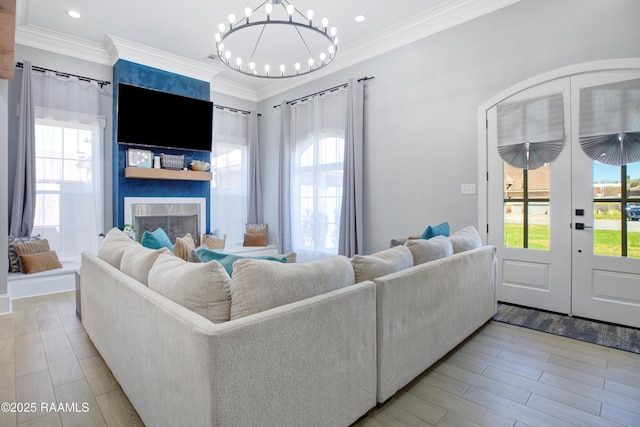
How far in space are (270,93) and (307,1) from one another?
2.74 meters

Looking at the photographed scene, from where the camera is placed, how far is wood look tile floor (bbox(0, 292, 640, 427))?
5.58 feet

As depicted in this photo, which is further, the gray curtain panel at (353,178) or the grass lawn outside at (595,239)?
the gray curtain panel at (353,178)

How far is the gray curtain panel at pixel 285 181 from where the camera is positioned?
5720mm

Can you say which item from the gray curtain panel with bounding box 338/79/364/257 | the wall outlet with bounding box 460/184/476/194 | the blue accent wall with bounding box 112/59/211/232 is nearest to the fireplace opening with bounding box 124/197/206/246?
the blue accent wall with bounding box 112/59/211/232

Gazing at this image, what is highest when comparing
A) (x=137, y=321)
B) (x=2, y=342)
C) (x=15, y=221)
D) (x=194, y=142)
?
(x=194, y=142)

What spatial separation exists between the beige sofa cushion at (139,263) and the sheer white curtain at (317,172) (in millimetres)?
3259

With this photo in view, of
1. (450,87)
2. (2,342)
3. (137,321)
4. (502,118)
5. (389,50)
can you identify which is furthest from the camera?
(389,50)

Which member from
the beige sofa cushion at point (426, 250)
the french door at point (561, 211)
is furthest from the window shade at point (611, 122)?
the beige sofa cushion at point (426, 250)

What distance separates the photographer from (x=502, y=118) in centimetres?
344

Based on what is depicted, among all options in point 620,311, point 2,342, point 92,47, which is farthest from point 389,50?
point 2,342

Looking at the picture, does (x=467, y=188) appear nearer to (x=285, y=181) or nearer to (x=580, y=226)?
(x=580, y=226)

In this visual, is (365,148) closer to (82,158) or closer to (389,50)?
(389,50)

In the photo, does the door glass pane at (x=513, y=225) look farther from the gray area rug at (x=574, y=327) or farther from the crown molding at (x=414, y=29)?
the crown molding at (x=414, y=29)

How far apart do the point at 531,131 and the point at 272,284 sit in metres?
3.19
